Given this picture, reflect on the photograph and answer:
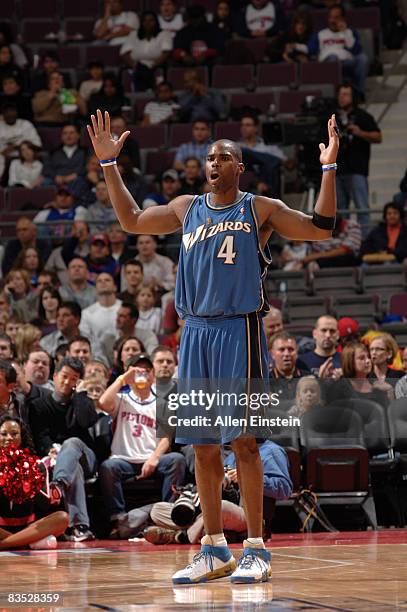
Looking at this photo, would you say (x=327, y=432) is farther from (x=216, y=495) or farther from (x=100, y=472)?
(x=216, y=495)

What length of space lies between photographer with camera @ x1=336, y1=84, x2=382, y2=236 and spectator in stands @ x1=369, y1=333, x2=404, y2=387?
3772 mm

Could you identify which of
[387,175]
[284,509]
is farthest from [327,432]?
[387,175]

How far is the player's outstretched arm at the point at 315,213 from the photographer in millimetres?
4918

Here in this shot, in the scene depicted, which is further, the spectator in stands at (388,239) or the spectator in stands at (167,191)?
the spectator in stands at (167,191)

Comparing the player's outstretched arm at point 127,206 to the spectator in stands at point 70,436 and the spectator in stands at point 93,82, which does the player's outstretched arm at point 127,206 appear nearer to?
the spectator in stands at point 70,436

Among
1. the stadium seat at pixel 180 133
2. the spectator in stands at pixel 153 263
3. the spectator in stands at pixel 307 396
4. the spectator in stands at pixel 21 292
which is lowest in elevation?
the spectator in stands at pixel 307 396

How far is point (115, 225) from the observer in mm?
11836

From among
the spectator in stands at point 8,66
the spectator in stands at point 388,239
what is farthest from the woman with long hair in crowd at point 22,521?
the spectator in stands at point 8,66

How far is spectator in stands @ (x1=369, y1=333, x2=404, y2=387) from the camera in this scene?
29.1 feet

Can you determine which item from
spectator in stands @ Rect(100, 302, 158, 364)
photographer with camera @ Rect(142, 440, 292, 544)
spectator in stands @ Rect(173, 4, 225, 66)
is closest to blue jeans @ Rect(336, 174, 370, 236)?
spectator in stands @ Rect(173, 4, 225, 66)

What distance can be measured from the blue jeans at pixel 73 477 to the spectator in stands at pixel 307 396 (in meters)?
1.69

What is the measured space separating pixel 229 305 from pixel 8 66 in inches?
445

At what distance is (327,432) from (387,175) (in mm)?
7071

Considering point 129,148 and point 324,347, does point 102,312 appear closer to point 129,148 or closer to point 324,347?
point 324,347
